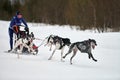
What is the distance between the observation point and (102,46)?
19.0 m

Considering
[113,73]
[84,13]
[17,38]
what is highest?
[84,13]

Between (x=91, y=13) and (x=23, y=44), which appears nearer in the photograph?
(x=23, y=44)

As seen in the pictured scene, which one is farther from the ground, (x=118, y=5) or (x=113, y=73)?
(x=118, y=5)

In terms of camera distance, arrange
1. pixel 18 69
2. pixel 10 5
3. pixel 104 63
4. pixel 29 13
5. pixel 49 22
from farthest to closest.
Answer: pixel 10 5
pixel 29 13
pixel 49 22
pixel 104 63
pixel 18 69

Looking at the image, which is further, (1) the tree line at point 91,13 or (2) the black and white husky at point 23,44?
(1) the tree line at point 91,13

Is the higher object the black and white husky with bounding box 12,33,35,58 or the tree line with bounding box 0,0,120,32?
the tree line with bounding box 0,0,120,32

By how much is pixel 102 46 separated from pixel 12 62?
870cm

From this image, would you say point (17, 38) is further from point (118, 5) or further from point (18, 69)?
point (118, 5)

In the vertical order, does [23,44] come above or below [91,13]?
below

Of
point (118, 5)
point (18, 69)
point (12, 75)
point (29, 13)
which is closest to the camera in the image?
point (12, 75)

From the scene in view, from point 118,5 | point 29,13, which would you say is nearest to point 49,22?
point 29,13

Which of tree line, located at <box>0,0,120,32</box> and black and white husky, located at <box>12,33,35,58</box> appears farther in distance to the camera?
tree line, located at <box>0,0,120,32</box>

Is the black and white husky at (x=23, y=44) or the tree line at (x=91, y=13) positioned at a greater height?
the tree line at (x=91, y=13)

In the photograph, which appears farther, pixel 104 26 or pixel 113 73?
pixel 104 26
